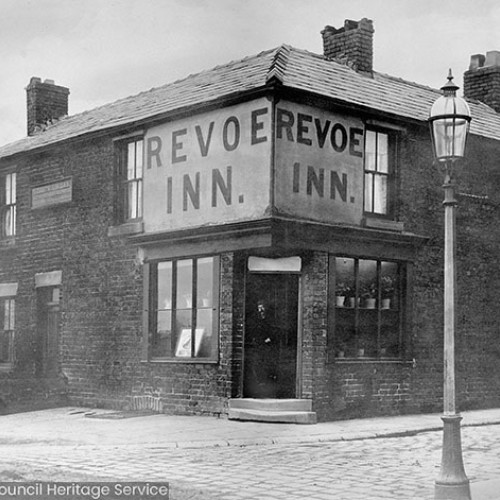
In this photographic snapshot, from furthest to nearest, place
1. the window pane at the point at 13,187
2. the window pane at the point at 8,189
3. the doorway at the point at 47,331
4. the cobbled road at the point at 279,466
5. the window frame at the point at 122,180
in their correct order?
the window pane at the point at 8,189
the window pane at the point at 13,187
the doorway at the point at 47,331
the window frame at the point at 122,180
the cobbled road at the point at 279,466

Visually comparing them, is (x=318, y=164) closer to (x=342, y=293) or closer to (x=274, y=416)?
(x=342, y=293)

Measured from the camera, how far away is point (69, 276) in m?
18.1

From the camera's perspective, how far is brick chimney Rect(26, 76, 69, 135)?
22344mm

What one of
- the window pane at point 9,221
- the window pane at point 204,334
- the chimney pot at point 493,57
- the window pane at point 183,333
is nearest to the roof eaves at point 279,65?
the window pane at point 204,334

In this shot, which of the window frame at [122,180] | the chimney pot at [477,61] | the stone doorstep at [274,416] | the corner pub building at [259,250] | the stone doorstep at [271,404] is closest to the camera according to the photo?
the stone doorstep at [274,416]

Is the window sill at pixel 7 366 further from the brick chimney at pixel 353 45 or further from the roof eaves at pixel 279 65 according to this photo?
the brick chimney at pixel 353 45

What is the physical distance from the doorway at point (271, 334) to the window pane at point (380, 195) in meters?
2.17

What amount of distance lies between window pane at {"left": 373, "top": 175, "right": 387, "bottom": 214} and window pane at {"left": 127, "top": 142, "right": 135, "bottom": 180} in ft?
14.7

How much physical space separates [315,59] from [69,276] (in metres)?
6.44

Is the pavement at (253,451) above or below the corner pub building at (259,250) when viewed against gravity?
below

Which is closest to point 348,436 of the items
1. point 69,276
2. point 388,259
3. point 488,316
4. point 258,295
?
point 258,295

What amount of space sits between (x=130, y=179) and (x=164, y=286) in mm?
2228

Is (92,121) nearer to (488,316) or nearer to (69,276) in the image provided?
(69,276)

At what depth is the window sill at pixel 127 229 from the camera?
16.4 m
